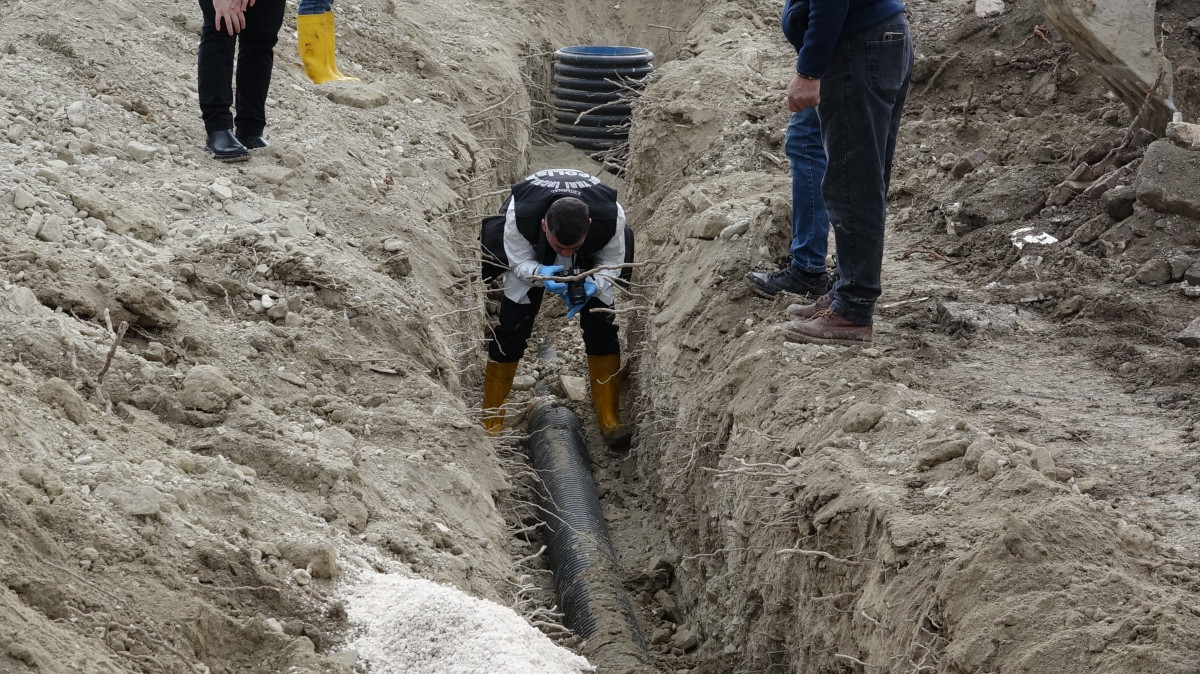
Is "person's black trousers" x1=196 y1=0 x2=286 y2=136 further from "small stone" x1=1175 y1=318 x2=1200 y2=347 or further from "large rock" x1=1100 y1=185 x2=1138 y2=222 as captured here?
"small stone" x1=1175 y1=318 x2=1200 y2=347

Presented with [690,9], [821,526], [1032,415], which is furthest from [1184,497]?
[690,9]

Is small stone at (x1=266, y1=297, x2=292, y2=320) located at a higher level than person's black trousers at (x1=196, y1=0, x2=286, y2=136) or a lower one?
lower

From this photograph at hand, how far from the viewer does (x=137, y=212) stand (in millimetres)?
4547

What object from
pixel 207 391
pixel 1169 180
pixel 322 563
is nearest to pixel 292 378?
pixel 207 391

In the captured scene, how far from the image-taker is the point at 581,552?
4742mm

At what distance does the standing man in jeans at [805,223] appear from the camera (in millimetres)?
4324

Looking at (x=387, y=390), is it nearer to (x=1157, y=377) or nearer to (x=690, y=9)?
(x=1157, y=377)

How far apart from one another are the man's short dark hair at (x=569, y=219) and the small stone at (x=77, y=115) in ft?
7.36

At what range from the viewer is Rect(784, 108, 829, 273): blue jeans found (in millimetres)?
4316

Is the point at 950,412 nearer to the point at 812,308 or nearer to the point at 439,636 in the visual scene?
the point at 812,308

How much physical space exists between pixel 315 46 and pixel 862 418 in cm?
458

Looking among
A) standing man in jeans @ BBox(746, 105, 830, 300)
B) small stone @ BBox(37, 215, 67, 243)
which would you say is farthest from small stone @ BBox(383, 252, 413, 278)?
standing man in jeans @ BBox(746, 105, 830, 300)

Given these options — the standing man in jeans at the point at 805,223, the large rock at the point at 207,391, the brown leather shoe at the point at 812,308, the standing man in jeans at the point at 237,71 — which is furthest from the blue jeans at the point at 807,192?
the standing man in jeans at the point at 237,71

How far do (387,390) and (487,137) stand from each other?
3.79 meters
